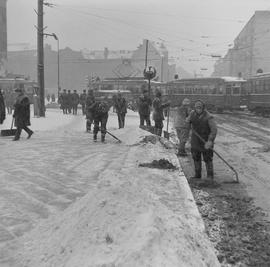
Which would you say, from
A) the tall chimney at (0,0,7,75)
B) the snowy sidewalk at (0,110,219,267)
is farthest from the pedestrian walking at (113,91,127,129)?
the tall chimney at (0,0,7,75)

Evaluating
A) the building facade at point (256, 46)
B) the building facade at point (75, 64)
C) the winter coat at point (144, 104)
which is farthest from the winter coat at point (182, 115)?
the building facade at point (75, 64)

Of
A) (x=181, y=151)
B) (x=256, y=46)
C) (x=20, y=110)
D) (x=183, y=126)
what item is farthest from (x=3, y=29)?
(x=181, y=151)

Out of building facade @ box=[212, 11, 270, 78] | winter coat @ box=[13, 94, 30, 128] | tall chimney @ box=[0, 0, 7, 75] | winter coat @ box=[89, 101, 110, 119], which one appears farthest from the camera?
tall chimney @ box=[0, 0, 7, 75]

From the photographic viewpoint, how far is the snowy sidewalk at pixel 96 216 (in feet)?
14.6

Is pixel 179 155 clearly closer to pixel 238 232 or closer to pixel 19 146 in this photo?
pixel 19 146

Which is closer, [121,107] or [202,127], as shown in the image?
[202,127]

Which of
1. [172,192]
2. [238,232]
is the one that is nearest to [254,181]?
[172,192]

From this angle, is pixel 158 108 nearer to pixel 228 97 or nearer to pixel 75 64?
pixel 228 97

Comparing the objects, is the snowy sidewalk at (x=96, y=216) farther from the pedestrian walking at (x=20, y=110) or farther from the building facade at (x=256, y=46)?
the building facade at (x=256, y=46)

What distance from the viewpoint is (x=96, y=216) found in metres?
5.46

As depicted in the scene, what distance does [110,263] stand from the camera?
4117 millimetres

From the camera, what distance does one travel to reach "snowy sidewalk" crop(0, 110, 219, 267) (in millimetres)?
4441

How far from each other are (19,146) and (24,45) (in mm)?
110257

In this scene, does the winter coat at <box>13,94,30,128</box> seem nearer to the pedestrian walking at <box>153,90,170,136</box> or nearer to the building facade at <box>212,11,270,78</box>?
the pedestrian walking at <box>153,90,170,136</box>
